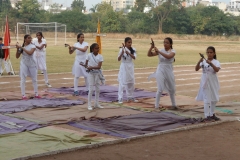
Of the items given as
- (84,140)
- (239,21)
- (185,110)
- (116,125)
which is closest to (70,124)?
(116,125)

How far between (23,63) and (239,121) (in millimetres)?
5555

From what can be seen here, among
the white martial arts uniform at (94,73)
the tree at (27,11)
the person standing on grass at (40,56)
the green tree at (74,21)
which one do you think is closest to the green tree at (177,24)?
the green tree at (74,21)

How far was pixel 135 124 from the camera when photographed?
8.87 metres

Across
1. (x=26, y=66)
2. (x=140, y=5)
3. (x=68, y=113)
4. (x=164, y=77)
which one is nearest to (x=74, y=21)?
(x=140, y=5)

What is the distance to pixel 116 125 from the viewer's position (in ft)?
28.5

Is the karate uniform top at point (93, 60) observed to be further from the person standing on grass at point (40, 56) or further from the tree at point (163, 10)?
the tree at point (163, 10)

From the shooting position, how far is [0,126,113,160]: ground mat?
22.2ft

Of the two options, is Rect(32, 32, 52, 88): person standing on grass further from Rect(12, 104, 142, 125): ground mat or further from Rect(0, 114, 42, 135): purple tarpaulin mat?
Rect(0, 114, 42, 135): purple tarpaulin mat

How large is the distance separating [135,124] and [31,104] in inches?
120

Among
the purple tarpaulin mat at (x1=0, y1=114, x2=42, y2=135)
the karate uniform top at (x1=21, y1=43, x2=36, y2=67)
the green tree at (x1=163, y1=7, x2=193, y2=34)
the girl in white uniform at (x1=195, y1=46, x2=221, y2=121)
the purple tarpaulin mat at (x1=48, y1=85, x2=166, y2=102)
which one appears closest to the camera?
the purple tarpaulin mat at (x1=0, y1=114, x2=42, y2=135)

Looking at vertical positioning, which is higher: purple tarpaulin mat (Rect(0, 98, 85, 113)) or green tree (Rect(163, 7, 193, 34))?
green tree (Rect(163, 7, 193, 34))

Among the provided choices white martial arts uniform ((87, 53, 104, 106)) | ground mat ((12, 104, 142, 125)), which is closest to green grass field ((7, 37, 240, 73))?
white martial arts uniform ((87, 53, 104, 106))

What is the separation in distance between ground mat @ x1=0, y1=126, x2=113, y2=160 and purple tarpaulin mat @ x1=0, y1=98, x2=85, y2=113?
2.21 metres

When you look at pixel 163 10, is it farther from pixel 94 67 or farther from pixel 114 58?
pixel 94 67
